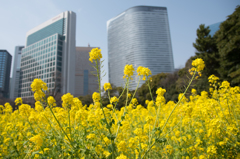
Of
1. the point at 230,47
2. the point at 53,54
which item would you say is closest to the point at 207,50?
the point at 230,47

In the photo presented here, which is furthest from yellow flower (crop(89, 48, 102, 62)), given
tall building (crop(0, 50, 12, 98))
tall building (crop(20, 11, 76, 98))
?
tall building (crop(0, 50, 12, 98))

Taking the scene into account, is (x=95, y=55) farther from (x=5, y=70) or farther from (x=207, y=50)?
(x=5, y=70)

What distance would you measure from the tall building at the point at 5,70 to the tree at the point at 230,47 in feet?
303

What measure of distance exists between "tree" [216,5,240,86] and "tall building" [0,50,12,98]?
9237cm

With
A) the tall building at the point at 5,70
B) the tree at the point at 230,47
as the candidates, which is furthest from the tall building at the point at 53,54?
the tree at the point at 230,47

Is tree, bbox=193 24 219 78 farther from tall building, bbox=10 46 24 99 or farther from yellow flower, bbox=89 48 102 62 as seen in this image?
tall building, bbox=10 46 24 99

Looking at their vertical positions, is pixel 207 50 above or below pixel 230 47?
above

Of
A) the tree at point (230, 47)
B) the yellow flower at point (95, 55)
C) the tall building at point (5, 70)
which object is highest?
the tall building at point (5, 70)

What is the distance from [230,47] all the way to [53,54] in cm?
6041

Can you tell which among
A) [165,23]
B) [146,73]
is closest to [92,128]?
[146,73]

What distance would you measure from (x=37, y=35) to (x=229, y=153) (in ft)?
292

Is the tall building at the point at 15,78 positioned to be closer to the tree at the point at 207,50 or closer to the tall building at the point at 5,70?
the tall building at the point at 5,70

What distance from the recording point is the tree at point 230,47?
13844 millimetres

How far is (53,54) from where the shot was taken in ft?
194
